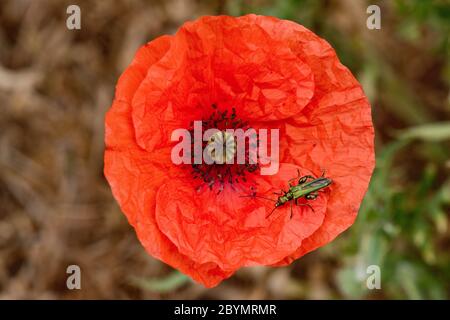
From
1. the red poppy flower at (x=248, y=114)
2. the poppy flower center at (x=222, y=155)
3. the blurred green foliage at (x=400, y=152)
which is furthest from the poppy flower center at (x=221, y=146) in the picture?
the blurred green foliage at (x=400, y=152)

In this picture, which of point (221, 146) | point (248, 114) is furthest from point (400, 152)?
point (221, 146)

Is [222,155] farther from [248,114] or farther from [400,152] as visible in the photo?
[400,152]

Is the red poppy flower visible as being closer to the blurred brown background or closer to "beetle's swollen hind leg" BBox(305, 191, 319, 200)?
"beetle's swollen hind leg" BBox(305, 191, 319, 200)

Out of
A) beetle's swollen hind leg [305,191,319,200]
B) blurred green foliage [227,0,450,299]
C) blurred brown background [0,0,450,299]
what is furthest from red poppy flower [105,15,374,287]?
blurred brown background [0,0,450,299]

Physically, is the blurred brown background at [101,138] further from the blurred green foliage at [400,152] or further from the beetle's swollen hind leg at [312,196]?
the beetle's swollen hind leg at [312,196]
